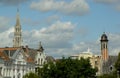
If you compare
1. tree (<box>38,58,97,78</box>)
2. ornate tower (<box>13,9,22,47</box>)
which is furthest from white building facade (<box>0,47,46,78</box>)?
ornate tower (<box>13,9,22,47</box>)

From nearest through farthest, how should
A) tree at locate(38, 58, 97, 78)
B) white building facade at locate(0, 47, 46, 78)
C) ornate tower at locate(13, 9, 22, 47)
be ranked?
tree at locate(38, 58, 97, 78) < white building facade at locate(0, 47, 46, 78) < ornate tower at locate(13, 9, 22, 47)

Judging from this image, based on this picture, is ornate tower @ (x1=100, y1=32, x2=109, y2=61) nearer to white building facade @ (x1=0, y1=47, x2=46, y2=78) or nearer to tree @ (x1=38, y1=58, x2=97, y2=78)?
A: white building facade @ (x1=0, y1=47, x2=46, y2=78)

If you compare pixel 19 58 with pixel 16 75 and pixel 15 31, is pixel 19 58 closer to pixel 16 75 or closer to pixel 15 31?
pixel 16 75

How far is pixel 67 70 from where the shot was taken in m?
114

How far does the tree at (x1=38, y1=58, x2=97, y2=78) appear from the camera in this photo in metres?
114

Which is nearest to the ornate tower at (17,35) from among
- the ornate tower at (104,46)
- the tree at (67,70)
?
the ornate tower at (104,46)

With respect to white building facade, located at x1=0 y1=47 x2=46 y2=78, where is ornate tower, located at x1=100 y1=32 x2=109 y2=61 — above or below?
above

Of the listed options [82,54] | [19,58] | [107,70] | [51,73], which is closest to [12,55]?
[19,58]

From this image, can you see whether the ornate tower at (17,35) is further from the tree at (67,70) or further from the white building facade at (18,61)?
the tree at (67,70)

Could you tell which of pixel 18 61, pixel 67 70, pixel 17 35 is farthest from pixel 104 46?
pixel 67 70

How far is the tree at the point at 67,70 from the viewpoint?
114 metres

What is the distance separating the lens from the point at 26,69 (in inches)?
5039

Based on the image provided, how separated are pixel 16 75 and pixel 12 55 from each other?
5117 mm

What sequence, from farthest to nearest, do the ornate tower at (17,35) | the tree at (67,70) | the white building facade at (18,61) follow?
1. the ornate tower at (17,35)
2. the white building facade at (18,61)
3. the tree at (67,70)
